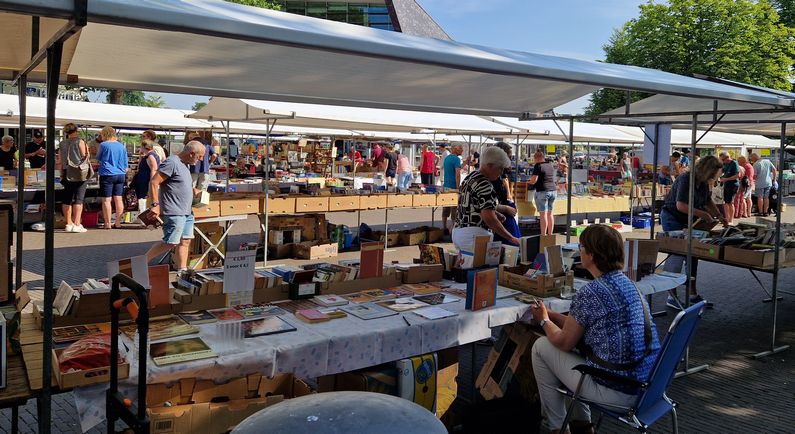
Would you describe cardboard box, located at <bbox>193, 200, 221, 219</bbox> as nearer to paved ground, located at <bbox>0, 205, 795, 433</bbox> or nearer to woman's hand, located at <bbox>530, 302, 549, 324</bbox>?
paved ground, located at <bbox>0, 205, 795, 433</bbox>

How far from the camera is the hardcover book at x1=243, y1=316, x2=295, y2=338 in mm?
3240

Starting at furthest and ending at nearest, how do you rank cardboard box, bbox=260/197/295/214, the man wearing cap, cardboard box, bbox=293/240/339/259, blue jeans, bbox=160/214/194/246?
the man wearing cap → cardboard box, bbox=293/240/339/259 → cardboard box, bbox=260/197/295/214 → blue jeans, bbox=160/214/194/246

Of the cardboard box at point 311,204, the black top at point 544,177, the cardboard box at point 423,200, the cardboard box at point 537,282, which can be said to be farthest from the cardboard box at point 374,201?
the cardboard box at point 537,282

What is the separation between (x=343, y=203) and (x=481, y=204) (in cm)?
485

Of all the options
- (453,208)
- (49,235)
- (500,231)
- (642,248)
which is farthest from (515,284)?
(453,208)

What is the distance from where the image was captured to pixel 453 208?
12.7 metres

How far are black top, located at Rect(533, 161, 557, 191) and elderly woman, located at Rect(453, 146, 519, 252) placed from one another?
6.55 metres

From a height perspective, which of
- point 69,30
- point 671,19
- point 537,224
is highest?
point 671,19

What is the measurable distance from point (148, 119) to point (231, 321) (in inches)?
460

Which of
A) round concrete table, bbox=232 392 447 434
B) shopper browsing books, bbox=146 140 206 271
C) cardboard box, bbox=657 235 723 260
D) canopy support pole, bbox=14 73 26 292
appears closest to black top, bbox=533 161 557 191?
cardboard box, bbox=657 235 723 260

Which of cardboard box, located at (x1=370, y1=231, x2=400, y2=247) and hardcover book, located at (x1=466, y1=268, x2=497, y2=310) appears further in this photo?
cardboard box, located at (x1=370, y1=231, x2=400, y2=247)

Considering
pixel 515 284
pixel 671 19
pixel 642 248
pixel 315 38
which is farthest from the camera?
pixel 671 19

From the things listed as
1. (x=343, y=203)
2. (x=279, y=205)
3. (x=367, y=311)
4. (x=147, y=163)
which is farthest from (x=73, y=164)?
(x=367, y=311)

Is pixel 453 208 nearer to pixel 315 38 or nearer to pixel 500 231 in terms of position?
pixel 500 231
